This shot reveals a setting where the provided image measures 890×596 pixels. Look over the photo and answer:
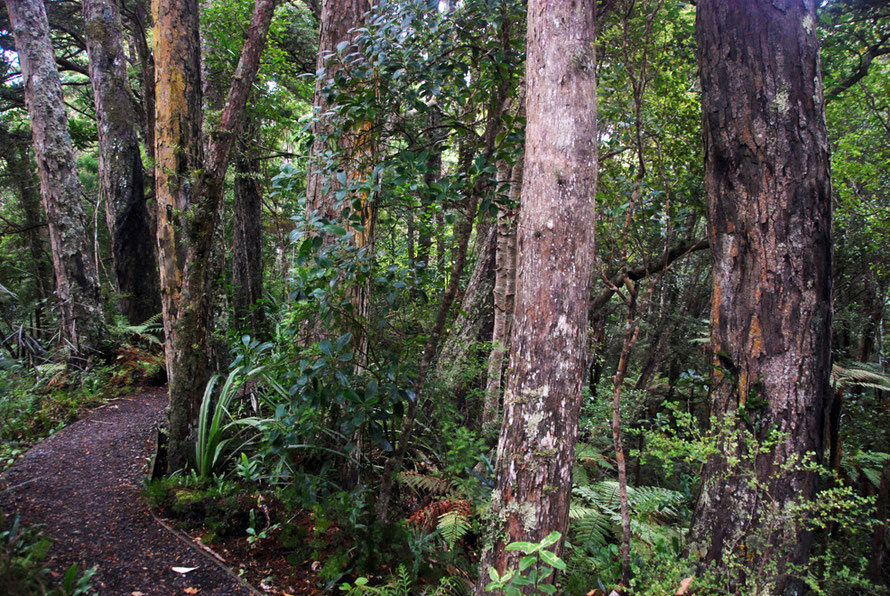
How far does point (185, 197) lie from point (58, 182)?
200 inches

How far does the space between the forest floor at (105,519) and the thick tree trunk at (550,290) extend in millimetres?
→ 2004

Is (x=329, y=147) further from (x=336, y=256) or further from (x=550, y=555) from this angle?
(x=550, y=555)

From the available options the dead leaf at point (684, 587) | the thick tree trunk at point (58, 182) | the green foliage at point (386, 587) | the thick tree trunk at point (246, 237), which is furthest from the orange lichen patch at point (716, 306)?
the thick tree trunk at point (58, 182)

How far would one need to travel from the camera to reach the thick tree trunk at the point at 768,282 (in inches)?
112

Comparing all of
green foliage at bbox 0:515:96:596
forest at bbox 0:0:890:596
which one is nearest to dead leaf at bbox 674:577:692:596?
forest at bbox 0:0:890:596

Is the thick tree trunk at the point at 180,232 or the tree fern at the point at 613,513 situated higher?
the thick tree trunk at the point at 180,232

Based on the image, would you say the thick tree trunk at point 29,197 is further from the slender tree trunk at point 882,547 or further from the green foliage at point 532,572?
the slender tree trunk at point 882,547

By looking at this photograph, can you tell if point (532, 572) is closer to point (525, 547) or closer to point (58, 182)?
point (525, 547)

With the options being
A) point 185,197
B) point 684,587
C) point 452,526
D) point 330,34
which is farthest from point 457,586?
point 330,34

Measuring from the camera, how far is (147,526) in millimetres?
3465

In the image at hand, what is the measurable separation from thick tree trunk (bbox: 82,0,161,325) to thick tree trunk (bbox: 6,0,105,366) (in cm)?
96

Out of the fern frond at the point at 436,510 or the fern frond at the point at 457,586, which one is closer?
the fern frond at the point at 457,586

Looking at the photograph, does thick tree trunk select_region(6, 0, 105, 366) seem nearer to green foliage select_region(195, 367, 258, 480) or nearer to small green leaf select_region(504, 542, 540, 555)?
green foliage select_region(195, 367, 258, 480)

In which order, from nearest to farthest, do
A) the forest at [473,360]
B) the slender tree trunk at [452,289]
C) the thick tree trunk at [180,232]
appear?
the forest at [473,360] → the slender tree trunk at [452,289] → the thick tree trunk at [180,232]
